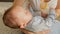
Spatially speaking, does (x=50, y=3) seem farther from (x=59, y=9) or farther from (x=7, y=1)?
(x=7, y=1)

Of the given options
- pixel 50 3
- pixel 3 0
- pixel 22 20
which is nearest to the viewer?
pixel 22 20

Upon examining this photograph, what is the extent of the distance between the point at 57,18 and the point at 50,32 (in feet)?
0.47

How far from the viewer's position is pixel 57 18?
1.16m

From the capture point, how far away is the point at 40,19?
42.1 inches

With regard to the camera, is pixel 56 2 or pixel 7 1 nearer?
pixel 56 2

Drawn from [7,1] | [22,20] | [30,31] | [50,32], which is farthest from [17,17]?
[7,1]

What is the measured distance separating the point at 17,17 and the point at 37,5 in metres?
0.18

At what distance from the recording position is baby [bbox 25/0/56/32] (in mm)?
1044

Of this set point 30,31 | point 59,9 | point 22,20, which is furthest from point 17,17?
point 59,9

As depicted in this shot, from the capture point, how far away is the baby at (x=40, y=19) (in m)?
1.04

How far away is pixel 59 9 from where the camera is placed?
47.8 inches

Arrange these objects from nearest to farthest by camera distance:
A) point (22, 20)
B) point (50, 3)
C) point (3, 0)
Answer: point (22, 20) → point (50, 3) → point (3, 0)

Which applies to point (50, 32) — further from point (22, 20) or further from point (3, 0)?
point (3, 0)

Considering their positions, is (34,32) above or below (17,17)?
below
